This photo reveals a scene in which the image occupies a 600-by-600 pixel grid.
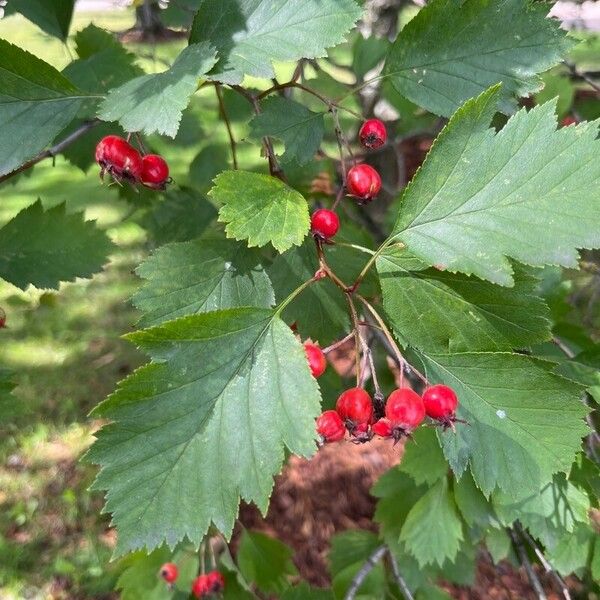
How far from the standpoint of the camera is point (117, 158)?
47.4 inches

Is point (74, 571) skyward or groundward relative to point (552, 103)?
groundward

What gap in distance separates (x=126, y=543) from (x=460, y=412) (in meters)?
0.59

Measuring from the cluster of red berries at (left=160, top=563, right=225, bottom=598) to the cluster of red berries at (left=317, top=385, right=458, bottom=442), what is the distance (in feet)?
3.99

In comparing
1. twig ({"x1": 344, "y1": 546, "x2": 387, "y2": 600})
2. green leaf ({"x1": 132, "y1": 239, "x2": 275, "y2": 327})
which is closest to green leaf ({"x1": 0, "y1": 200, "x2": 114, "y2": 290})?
green leaf ({"x1": 132, "y1": 239, "x2": 275, "y2": 327})

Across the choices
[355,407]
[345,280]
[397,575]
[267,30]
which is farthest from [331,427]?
[397,575]

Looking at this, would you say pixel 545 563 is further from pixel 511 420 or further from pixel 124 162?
pixel 124 162

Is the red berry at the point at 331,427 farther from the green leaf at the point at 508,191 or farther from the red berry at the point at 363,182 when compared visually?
the red berry at the point at 363,182

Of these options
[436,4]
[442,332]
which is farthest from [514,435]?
[436,4]

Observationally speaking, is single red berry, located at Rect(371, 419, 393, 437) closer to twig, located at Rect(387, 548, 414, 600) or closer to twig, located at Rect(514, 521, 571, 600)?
twig, located at Rect(514, 521, 571, 600)

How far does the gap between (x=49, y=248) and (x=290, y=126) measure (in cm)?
79

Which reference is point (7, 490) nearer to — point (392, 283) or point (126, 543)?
point (126, 543)

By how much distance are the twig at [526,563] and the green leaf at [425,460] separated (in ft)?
1.01

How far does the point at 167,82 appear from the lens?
1.10m

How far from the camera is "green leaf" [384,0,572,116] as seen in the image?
1.20m
